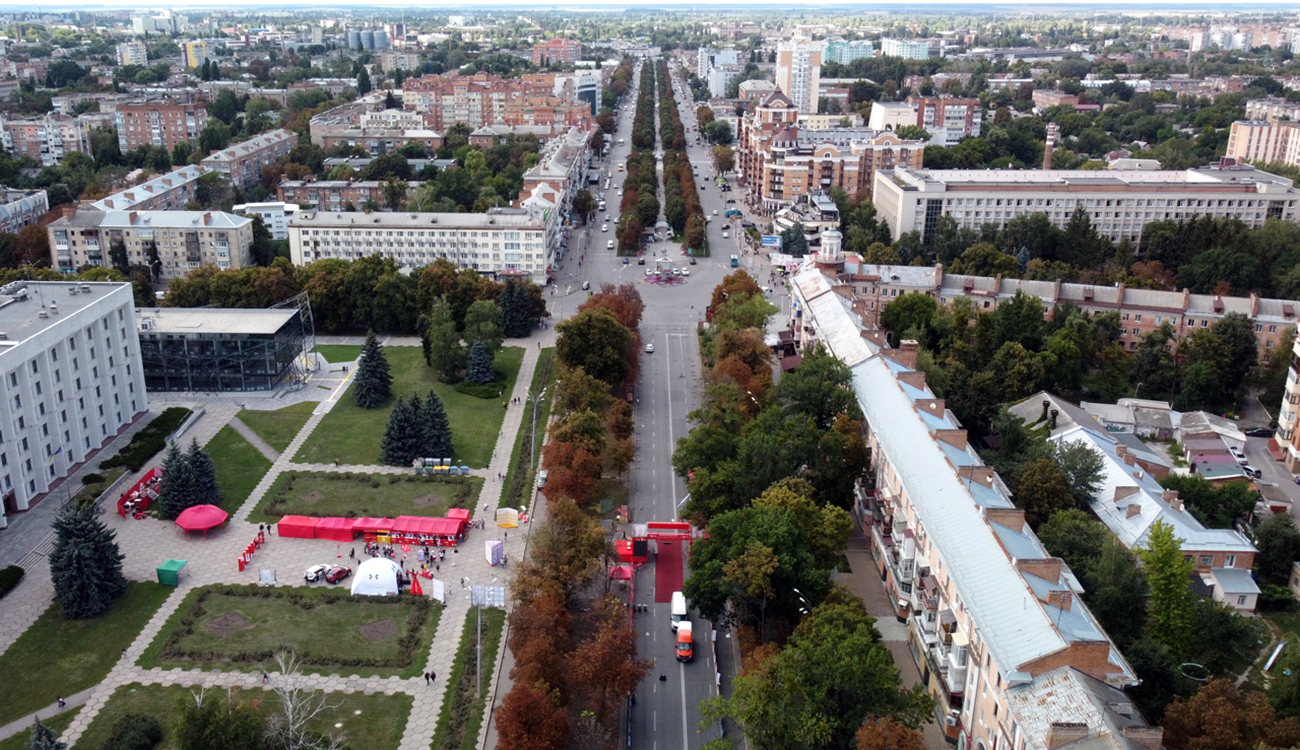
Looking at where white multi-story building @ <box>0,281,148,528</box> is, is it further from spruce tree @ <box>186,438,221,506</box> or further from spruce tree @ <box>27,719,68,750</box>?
spruce tree @ <box>27,719,68,750</box>

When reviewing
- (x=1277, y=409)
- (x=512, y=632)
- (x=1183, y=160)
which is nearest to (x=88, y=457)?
(x=512, y=632)

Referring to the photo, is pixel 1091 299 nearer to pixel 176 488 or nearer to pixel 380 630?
pixel 380 630

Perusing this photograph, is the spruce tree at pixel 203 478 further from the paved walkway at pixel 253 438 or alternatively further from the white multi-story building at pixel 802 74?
the white multi-story building at pixel 802 74

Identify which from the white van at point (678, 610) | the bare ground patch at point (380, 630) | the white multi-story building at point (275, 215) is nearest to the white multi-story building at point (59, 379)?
the bare ground patch at point (380, 630)

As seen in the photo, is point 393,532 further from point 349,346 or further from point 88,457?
point 349,346

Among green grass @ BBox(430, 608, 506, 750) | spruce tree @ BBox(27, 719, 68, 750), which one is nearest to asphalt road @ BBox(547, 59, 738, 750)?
green grass @ BBox(430, 608, 506, 750)
